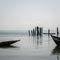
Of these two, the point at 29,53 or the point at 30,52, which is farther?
the point at 30,52

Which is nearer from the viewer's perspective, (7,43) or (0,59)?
(0,59)

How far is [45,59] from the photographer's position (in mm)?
13852

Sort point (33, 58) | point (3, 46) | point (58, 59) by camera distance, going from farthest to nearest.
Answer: point (3, 46) → point (33, 58) → point (58, 59)

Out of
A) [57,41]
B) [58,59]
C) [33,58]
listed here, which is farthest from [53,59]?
[57,41]

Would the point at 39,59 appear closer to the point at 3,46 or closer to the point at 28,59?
the point at 28,59

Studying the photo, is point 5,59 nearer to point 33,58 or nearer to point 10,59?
point 10,59

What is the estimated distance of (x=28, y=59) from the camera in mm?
14188

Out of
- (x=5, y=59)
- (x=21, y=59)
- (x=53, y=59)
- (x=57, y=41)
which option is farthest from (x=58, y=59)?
(x=57, y=41)

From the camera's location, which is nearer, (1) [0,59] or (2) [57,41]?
(1) [0,59]

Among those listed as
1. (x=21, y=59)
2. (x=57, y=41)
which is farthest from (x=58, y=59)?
(x=57, y=41)

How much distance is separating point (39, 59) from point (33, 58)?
0.78 metres

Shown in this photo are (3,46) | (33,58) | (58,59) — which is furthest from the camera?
(3,46)

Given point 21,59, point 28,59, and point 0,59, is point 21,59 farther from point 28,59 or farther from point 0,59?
point 0,59

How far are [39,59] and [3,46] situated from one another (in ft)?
31.6
